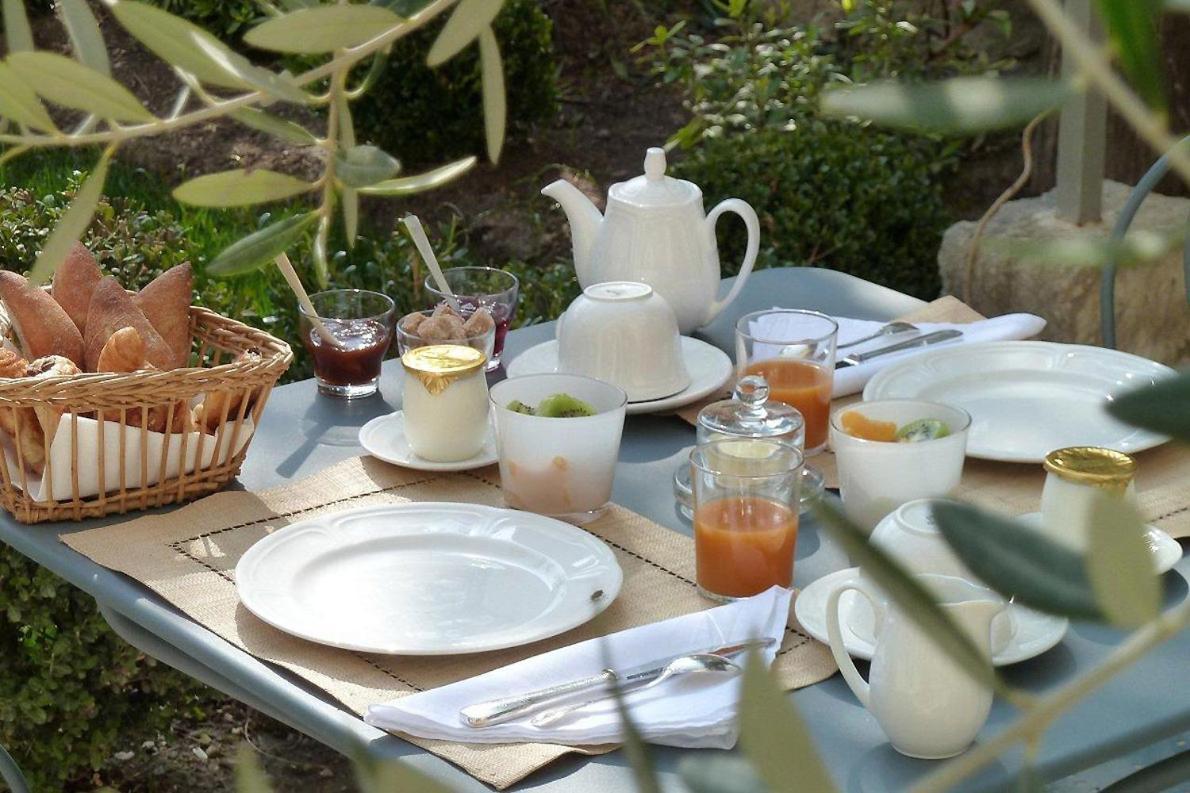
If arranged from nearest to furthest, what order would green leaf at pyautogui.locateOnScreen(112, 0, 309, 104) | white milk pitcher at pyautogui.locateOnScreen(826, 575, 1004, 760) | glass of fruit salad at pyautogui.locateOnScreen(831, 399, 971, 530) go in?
1. green leaf at pyautogui.locateOnScreen(112, 0, 309, 104)
2. white milk pitcher at pyautogui.locateOnScreen(826, 575, 1004, 760)
3. glass of fruit salad at pyautogui.locateOnScreen(831, 399, 971, 530)

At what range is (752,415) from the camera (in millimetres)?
1636

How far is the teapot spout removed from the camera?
2072 mm

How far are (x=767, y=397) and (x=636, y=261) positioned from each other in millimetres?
400

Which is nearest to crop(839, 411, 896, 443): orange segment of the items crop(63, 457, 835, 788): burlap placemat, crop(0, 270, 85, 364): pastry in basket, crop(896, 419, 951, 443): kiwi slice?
crop(896, 419, 951, 443): kiwi slice

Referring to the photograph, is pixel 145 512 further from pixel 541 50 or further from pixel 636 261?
pixel 541 50

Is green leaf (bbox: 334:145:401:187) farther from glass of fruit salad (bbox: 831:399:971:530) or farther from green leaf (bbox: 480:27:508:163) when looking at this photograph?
glass of fruit salad (bbox: 831:399:971:530)

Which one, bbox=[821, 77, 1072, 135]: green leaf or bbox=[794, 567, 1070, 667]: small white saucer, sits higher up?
bbox=[821, 77, 1072, 135]: green leaf

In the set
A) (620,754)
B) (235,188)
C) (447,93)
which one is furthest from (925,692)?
(447,93)

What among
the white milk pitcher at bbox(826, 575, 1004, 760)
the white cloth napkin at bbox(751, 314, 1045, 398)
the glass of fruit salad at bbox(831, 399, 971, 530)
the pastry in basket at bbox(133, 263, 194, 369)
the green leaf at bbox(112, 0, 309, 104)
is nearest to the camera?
the green leaf at bbox(112, 0, 309, 104)

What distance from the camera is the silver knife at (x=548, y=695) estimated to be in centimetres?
115

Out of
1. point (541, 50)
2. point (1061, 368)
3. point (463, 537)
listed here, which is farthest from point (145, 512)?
point (541, 50)

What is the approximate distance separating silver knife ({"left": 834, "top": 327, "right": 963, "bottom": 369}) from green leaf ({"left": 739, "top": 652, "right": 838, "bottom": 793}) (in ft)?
5.56

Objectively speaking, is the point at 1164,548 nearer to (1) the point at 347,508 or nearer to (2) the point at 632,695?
(2) the point at 632,695

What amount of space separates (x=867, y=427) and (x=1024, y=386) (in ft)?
1.19
